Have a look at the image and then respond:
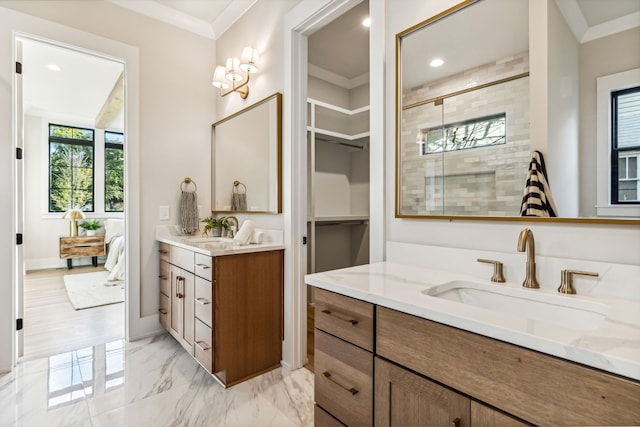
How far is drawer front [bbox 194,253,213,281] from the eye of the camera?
1990 millimetres

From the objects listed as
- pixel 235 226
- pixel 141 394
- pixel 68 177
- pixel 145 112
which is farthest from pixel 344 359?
pixel 68 177

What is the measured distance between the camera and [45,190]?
5754mm

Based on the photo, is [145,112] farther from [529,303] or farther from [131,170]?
[529,303]

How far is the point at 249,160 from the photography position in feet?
8.76

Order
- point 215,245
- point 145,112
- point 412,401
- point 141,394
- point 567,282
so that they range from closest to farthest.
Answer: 1. point 412,401
2. point 567,282
3. point 141,394
4. point 215,245
5. point 145,112

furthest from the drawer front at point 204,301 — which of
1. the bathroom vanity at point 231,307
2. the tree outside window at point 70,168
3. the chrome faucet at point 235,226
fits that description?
the tree outside window at point 70,168

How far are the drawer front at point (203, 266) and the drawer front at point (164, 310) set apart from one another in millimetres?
719

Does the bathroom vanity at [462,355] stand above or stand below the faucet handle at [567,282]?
below

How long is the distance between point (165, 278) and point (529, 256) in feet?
8.61

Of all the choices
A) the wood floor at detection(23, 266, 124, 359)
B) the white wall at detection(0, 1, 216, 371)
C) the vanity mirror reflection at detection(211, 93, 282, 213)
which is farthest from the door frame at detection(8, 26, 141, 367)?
the vanity mirror reflection at detection(211, 93, 282, 213)

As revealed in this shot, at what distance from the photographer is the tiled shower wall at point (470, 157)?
48.1 inches

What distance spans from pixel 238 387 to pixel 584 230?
78.2 inches

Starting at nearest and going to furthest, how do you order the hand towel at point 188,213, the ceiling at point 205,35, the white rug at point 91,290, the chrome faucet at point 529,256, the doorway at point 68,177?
the chrome faucet at point 529,256
the ceiling at point 205,35
the hand towel at point 188,213
the doorway at point 68,177
the white rug at point 91,290

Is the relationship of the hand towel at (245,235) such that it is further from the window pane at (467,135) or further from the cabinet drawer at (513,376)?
the cabinet drawer at (513,376)
